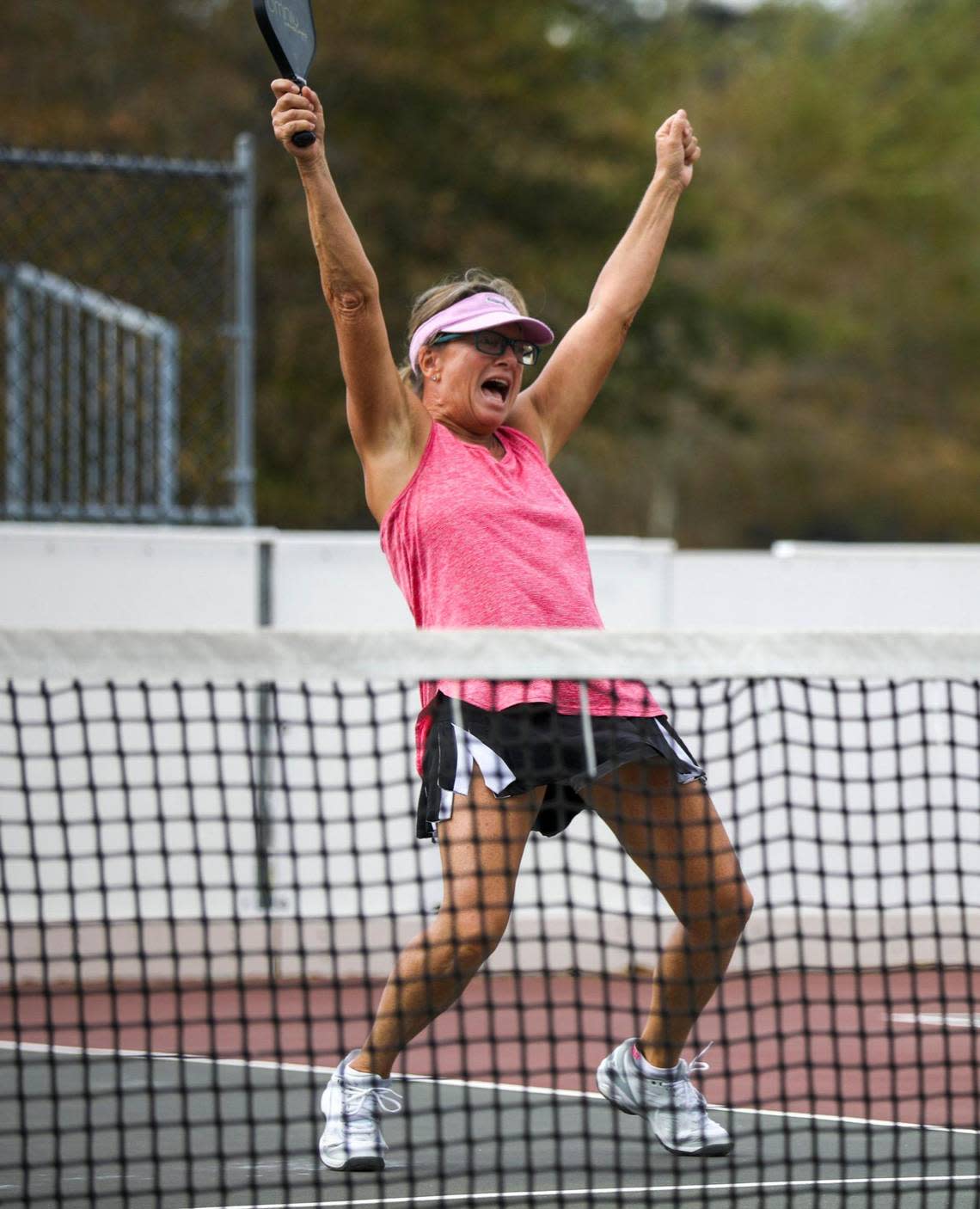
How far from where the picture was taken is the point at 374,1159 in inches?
145

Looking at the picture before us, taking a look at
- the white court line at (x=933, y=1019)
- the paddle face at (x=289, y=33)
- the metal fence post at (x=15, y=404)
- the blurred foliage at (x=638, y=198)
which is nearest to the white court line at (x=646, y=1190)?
the white court line at (x=933, y=1019)

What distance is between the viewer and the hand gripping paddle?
138 inches

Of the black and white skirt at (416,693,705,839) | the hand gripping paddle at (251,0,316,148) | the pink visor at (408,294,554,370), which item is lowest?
the black and white skirt at (416,693,705,839)

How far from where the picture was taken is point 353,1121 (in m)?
3.72

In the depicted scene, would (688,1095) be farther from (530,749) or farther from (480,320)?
(480,320)

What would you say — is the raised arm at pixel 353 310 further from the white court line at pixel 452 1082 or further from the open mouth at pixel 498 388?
the white court line at pixel 452 1082

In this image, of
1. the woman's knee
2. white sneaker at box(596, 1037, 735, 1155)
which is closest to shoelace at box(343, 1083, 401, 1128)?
the woman's knee

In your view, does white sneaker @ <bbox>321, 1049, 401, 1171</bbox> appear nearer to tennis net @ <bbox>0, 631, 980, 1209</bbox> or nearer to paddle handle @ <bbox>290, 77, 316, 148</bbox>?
tennis net @ <bbox>0, 631, 980, 1209</bbox>

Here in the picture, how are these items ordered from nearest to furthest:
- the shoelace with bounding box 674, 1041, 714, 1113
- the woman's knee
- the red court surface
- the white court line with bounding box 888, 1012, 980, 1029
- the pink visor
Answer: the woman's knee
the pink visor
the shoelace with bounding box 674, 1041, 714, 1113
the red court surface
the white court line with bounding box 888, 1012, 980, 1029

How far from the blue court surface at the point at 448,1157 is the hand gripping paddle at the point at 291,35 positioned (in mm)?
2109

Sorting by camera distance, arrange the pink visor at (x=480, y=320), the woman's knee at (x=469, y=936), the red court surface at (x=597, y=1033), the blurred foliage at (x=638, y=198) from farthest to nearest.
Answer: the blurred foliage at (x=638, y=198) < the red court surface at (x=597, y=1033) < the pink visor at (x=480, y=320) < the woman's knee at (x=469, y=936)

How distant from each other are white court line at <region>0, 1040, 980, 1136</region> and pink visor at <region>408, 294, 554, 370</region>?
1.67 metres

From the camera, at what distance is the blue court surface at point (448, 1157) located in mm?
3689

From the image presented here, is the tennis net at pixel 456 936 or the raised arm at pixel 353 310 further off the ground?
the raised arm at pixel 353 310
